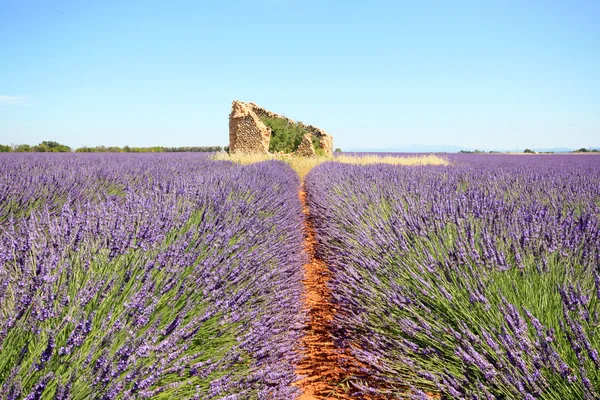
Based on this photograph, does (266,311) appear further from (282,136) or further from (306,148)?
(282,136)

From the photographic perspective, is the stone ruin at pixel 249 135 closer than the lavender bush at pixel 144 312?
No

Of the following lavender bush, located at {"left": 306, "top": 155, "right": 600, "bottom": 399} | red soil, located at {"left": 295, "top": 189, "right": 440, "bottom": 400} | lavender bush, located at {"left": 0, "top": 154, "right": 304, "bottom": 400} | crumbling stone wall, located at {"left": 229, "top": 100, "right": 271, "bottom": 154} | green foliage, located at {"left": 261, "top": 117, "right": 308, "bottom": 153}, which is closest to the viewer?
lavender bush, located at {"left": 0, "top": 154, "right": 304, "bottom": 400}

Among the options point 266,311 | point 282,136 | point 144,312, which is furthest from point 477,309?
point 282,136

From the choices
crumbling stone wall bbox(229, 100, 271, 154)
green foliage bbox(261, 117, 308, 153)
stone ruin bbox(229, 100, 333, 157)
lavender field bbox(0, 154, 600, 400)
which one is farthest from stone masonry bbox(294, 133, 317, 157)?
lavender field bbox(0, 154, 600, 400)

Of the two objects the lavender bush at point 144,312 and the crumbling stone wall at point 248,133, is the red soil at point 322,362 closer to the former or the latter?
the lavender bush at point 144,312

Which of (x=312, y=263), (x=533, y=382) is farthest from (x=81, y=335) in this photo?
(x=312, y=263)

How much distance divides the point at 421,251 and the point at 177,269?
1264 mm

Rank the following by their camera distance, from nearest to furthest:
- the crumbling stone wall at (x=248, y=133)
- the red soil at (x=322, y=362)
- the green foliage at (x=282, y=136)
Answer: the red soil at (x=322, y=362)
the crumbling stone wall at (x=248, y=133)
the green foliage at (x=282, y=136)

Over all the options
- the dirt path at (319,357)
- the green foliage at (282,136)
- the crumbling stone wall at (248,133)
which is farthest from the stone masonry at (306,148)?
the dirt path at (319,357)

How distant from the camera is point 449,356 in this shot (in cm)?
150

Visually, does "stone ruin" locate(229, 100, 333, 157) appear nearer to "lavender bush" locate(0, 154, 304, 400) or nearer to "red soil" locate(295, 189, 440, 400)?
"red soil" locate(295, 189, 440, 400)

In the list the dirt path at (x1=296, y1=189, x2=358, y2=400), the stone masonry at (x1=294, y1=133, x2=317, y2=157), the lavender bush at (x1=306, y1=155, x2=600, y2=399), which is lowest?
the dirt path at (x1=296, y1=189, x2=358, y2=400)

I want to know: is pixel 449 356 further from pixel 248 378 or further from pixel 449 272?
pixel 248 378

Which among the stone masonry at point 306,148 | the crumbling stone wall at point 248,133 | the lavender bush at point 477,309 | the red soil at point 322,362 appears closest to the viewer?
the lavender bush at point 477,309
